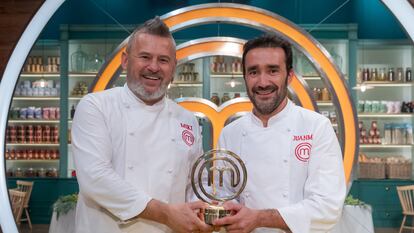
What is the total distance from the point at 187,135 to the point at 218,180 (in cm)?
24

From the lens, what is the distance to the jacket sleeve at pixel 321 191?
163 centimetres

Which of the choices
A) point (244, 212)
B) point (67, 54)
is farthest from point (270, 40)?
point (67, 54)

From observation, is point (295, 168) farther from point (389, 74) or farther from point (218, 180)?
point (389, 74)

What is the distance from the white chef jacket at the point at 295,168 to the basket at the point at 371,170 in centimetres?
240

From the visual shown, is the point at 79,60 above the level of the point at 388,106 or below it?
above

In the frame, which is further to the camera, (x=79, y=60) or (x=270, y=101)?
(x=79, y=60)

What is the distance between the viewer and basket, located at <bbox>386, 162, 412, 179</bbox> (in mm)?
4062

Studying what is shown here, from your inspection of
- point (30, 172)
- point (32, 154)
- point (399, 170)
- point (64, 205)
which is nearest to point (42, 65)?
point (32, 154)

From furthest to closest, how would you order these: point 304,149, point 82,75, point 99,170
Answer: point 82,75 < point 304,149 < point 99,170

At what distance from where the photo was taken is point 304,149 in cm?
175

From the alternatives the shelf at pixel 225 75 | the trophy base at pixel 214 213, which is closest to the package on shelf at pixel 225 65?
the shelf at pixel 225 75

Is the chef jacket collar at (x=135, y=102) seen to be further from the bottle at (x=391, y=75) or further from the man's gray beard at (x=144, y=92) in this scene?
the bottle at (x=391, y=75)

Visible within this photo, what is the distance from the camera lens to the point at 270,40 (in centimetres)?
171

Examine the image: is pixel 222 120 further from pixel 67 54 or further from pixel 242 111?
pixel 67 54
